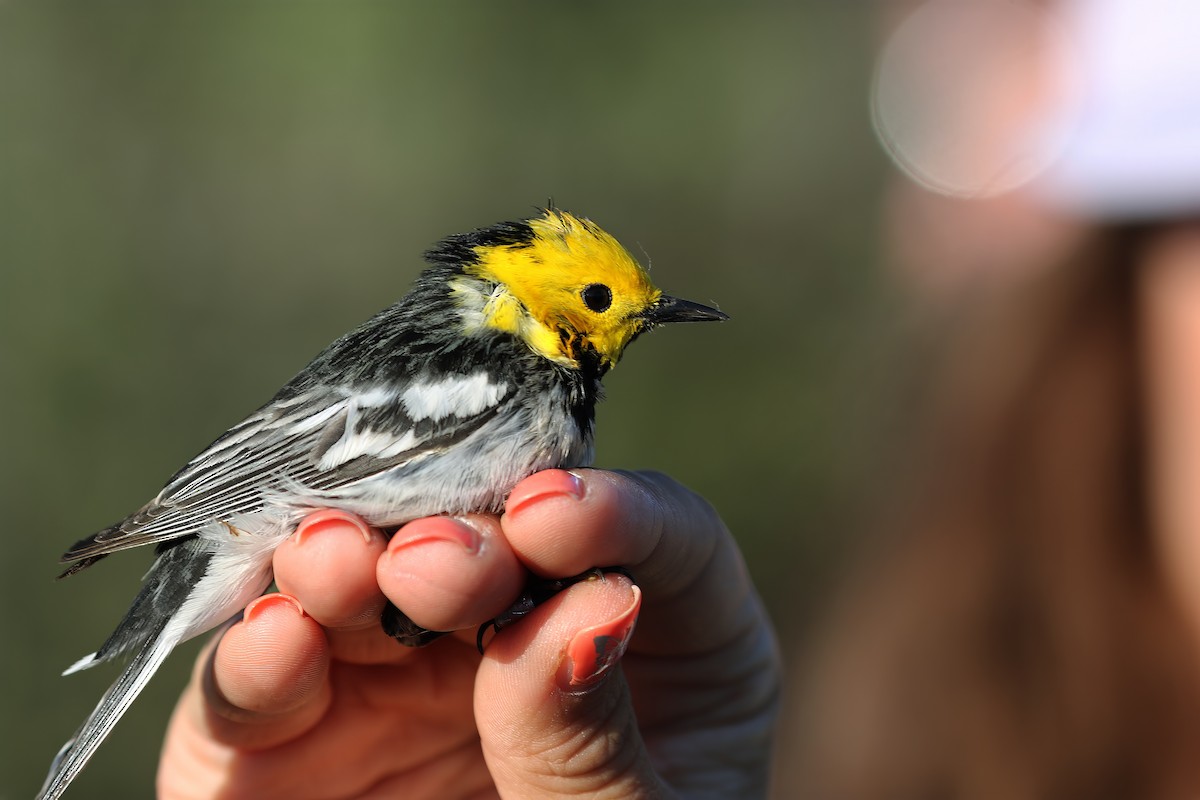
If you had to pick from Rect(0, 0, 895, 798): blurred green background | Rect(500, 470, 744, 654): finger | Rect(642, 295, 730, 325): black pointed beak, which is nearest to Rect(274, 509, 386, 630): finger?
Rect(500, 470, 744, 654): finger

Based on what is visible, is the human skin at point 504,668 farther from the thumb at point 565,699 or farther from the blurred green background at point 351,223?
the blurred green background at point 351,223

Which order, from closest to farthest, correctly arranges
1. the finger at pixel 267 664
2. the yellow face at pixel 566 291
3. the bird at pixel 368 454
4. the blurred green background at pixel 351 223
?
the finger at pixel 267 664 < the bird at pixel 368 454 < the yellow face at pixel 566 291 < the blurred green background at pixel 351 223

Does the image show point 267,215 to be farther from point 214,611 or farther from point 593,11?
point 214,611

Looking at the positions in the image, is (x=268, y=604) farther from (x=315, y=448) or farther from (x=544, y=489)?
(x=544, y=489)

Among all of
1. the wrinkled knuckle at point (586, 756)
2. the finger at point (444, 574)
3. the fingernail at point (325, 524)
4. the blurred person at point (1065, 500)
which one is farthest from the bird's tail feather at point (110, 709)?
the blurred person at point (1065, 500)

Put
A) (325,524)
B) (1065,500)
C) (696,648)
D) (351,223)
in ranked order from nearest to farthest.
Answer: (325,524)
(696,648)
(1065,500)
(351,223)

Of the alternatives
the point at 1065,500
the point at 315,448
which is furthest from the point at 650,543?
the point at 1065,500
